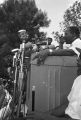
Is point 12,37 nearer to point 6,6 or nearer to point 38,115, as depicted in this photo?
point 6,6

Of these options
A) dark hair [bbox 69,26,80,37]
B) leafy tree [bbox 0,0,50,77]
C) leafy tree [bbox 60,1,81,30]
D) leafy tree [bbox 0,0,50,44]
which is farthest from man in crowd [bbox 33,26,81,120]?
leafy tree [bbox 0,0,50,44]

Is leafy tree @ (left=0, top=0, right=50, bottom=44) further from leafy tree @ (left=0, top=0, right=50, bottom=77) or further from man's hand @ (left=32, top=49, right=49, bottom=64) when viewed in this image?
man's hand @ (left=32, top=49, right=49, bottom=64)

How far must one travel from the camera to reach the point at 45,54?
126 inches

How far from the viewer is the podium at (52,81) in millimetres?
3195

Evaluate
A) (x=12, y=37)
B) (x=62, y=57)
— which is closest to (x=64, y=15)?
(x=12, y=37)

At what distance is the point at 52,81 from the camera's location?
3.20 metres

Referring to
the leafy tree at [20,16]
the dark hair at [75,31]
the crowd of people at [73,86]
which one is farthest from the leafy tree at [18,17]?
the crowd of people at [73,86]

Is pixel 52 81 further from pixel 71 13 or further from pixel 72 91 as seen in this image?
pixel 71 13

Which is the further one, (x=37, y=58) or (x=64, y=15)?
(x=64, y=15)

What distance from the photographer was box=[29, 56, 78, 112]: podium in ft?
10.5

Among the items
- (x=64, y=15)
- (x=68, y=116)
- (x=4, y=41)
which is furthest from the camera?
(x=4, y=41)

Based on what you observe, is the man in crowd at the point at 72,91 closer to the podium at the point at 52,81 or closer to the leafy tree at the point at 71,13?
the podium at the point at 52,81

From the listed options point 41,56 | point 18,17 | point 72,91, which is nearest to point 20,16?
point 18,17

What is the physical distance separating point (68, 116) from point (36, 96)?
1.68 feet
